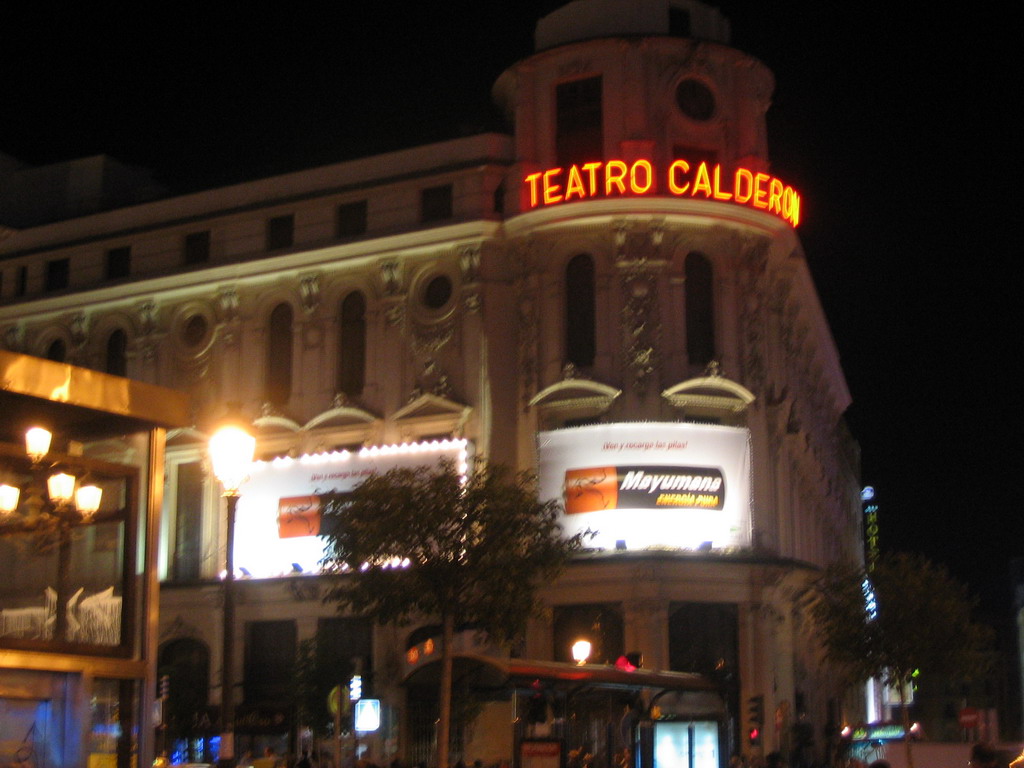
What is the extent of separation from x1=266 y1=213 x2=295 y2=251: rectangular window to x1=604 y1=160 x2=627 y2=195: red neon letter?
12.0 metres

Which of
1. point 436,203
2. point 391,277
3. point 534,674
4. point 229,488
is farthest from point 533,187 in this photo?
point 229,488

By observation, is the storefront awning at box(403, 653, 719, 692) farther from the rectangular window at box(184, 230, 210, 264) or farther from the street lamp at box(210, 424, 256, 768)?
the rectangular window at box(184, 230, 210, 264)

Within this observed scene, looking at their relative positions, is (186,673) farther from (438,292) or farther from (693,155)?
(693,155)

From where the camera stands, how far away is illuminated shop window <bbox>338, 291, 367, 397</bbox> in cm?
5338

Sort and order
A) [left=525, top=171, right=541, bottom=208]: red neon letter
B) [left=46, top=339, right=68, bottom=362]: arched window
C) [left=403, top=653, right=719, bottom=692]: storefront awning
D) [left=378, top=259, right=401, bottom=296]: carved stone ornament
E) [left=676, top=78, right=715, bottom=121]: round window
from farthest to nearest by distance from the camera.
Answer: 1. [left=46, top=339, right=68, bottom=362]: arched window
2. [left=378, top=259, right=401, bottom=296]: carved stone ornament
3. [left=676, top=78, right=715, bottom=121]: round window
4. [left=525, top=171, right=541, bottom=208]: red neon letter
5. [left=403, top=653, right=719, bottom=692]: storefront awning

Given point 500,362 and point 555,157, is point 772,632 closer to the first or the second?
point 500,362

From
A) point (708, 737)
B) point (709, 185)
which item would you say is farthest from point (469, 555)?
point (709, 185)

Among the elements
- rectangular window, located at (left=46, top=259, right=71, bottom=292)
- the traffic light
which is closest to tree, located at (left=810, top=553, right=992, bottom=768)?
the traffic light

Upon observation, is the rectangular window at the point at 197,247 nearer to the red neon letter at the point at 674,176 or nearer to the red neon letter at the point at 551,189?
the red neon letter at the point at 551,189

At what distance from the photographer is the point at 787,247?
172 ft

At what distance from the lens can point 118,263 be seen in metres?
58.2

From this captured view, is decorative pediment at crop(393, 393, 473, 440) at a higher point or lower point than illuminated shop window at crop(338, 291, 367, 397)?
lower

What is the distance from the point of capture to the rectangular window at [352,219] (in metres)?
53.8

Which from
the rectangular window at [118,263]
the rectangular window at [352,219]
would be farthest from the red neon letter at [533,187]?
the rectangular window at [118,263]
